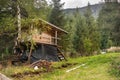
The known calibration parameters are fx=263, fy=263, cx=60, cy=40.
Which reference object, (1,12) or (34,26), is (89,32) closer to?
(1,12)

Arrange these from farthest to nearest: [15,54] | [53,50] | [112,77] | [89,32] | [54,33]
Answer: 1. [89,32]
2. [54,33]
3. [53,50]
4. [15,54]
5. [112,77]

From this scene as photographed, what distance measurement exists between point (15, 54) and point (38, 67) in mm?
9367

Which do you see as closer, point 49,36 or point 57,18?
point 49,36

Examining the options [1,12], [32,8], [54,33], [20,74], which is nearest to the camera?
[20,74]

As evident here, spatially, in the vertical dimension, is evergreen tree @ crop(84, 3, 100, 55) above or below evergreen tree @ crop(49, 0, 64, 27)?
below

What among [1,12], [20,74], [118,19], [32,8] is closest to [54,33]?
[118,19]

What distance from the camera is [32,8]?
785 inches

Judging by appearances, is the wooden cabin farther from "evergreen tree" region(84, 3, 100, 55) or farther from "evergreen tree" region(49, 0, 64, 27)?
"evergreen tree" region(84, 3, 100, 55)

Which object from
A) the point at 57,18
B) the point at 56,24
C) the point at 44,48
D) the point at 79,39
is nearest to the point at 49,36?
the point at 44,48

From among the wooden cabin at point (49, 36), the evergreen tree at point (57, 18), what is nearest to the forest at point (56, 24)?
the evergreen tree at point (57, 18)

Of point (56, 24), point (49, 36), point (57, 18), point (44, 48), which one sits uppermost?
point (57, 18)

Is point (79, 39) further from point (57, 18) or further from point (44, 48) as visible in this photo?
point (44, 48)

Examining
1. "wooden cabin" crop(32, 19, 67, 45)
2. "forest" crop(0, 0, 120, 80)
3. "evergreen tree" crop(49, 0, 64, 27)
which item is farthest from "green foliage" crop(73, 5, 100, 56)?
→ "wooden cabin" crop(32, 19, 67, 45)

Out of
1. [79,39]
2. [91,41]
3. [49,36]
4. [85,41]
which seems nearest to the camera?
[49,36]
